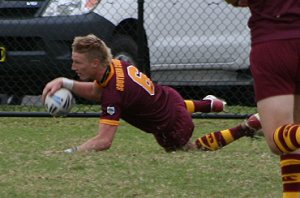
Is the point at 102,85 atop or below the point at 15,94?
atop

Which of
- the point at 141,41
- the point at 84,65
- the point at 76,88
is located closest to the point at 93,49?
the point at 84,65

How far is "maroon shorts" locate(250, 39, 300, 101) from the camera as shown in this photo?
15.1 feet

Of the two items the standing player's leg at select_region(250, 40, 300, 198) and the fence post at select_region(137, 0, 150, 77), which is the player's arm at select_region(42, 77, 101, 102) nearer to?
the fence post at select_region(137, 0, 150, 77)

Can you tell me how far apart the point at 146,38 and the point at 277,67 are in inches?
213

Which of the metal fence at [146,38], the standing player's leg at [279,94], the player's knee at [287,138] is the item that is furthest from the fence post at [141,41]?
the player's knee at [287,138]

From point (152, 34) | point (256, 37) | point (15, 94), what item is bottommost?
point (15, 94)

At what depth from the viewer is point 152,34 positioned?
10031 millimetres

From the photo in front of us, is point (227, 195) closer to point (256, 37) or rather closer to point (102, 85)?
point (256, 37)

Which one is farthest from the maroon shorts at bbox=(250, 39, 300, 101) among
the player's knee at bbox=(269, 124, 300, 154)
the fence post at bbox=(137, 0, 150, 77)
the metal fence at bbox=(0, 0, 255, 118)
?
the metal fence at bbox=(0, 0, 255, 118)

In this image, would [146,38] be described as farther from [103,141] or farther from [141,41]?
[103,141]

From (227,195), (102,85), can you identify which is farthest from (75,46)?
(227,195)

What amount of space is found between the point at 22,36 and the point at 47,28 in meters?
0.27

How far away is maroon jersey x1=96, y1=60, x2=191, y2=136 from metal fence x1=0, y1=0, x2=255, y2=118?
98.4 inches

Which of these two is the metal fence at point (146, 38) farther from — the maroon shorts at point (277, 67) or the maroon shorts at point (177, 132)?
the maroon shorts at point (277, 67)
